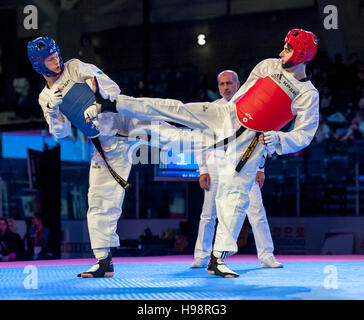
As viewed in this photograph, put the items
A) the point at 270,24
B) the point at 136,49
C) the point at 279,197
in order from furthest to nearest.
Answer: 1. the point at 136,49
2. the point at 270,24
3. the point at 279,197

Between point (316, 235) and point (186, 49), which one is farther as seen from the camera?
point (186, 49)

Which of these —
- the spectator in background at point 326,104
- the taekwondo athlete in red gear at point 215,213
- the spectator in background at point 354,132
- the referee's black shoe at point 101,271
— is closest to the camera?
the referee's black shoe at point 101,271

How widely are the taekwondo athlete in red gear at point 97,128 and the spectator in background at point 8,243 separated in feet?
13.3

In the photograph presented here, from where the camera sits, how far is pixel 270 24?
12.5 m

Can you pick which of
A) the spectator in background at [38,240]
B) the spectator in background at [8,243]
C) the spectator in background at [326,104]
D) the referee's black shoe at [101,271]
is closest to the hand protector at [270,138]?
the referee's black shoe at [101,271]

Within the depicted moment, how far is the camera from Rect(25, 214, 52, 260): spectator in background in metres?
7.12

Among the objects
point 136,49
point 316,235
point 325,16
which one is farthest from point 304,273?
point 136,49

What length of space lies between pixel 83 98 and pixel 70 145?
23.7 feet

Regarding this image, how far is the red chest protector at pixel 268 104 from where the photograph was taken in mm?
3377

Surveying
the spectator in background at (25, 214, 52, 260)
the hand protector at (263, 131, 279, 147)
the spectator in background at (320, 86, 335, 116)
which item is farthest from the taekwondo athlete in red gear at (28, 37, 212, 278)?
the spectator in background at (320, 86, 335, 116)

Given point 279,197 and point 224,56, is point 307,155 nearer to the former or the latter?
point 279,197

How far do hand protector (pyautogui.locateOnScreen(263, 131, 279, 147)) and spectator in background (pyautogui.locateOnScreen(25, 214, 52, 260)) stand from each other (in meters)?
4.70

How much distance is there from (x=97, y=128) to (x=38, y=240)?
436 centimetres

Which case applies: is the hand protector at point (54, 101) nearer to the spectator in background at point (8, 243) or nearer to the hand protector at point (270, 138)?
the hand protector at point (270, 138)
